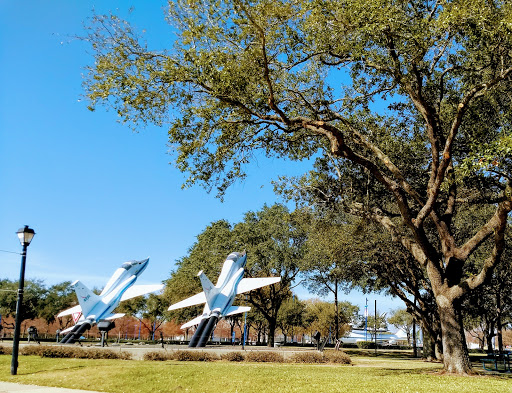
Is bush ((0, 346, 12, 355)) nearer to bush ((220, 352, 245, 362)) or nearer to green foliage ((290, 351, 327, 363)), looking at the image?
bush ((220, 352, 245, 362))

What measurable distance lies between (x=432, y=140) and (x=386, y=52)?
3710 mm

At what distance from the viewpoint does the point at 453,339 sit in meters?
16.3

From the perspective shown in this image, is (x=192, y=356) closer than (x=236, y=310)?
Yes

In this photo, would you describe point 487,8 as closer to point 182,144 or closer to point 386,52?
point 386,52

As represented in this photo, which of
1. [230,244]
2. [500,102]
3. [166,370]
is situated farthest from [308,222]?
[230,244]

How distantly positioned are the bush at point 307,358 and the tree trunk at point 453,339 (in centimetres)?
750

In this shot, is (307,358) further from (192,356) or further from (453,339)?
(453,339)

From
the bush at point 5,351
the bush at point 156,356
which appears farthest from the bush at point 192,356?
the bush at point 5,351

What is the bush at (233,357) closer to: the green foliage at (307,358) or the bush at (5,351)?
the green foliage at (307,358)

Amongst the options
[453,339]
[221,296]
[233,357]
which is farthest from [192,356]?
[221,296]

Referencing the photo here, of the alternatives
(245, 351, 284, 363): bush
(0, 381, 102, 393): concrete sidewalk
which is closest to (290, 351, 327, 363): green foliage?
(245, 351, 284, 363): bush

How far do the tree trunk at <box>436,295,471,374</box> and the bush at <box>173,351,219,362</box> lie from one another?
10.6 metres

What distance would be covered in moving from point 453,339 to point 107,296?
28356mm

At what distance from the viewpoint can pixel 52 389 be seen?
12.4 metres
